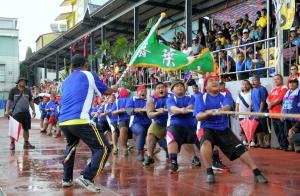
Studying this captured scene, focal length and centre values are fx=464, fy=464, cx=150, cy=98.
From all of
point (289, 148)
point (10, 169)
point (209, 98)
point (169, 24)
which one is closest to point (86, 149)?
point (10, 169)

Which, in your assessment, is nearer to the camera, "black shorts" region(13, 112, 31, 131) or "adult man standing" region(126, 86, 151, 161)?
"adult man standing" region(126, 86, 151, 161)

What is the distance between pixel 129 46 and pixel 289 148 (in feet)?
30.8

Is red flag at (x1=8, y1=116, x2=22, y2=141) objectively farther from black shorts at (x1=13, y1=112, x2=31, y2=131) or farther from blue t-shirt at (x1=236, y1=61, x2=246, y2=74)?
blue t-shirt at (x1=236, y1=61, x2=246, y2=74)

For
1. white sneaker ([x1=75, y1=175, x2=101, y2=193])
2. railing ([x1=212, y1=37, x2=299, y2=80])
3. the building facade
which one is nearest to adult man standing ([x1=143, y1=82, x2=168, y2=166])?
white sneaker ([x1=75, y1=175, x2=101, y2=193])

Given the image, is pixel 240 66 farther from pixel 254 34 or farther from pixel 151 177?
pixel 151 177

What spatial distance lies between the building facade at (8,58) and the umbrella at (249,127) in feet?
129

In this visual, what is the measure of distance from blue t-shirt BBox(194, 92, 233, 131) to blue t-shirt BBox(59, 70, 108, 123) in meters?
1.55

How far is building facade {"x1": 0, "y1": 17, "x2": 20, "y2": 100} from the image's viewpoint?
47.3 metres

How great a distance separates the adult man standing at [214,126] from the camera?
6848 millimetres

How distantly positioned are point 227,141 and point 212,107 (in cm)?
56

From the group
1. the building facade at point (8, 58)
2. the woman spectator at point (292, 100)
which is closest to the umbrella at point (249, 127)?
the woman spectator at point (292, 100)

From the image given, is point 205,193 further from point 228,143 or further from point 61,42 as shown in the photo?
point 61,42

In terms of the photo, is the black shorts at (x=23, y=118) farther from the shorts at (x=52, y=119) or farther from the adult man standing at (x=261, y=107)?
the shorts at (x=52, y=119)

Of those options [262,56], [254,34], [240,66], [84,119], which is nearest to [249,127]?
[240,66]
